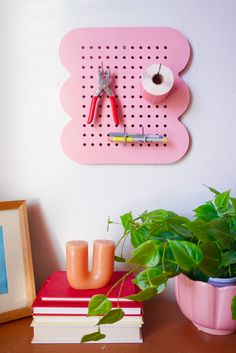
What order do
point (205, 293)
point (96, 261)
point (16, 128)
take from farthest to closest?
point (16, 128) → point (96, 261) → point (205, 293)

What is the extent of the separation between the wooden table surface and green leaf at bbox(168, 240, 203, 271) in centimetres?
23

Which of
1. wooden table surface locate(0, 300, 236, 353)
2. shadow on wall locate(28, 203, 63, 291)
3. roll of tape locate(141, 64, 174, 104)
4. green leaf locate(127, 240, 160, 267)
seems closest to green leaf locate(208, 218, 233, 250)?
green leaf locate(127, 240, 160, 267)

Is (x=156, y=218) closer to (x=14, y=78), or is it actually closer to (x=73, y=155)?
(x=73, y=155)

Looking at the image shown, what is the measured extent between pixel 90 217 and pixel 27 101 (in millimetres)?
362

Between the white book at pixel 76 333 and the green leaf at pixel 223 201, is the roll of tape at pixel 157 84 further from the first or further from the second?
the white book at pixel 76 333

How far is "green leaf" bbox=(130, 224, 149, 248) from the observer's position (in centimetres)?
64

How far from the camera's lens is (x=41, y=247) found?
833 mm

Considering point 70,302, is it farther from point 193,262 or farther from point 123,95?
point 123,95

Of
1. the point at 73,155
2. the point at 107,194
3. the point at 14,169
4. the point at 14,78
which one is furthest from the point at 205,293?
the point at 14,78

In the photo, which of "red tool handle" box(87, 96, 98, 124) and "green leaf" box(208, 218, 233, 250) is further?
"red tool handle" box(87, 96, 98, 124)

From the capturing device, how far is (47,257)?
84cm

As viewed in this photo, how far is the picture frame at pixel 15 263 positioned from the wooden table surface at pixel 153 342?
1.5 inches

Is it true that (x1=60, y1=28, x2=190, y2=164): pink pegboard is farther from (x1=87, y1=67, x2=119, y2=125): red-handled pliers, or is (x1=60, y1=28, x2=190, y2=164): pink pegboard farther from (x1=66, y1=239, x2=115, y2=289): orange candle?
(x1=66, y1=239, x2=115, y2=289): orange candle

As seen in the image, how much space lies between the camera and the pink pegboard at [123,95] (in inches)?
30.3
